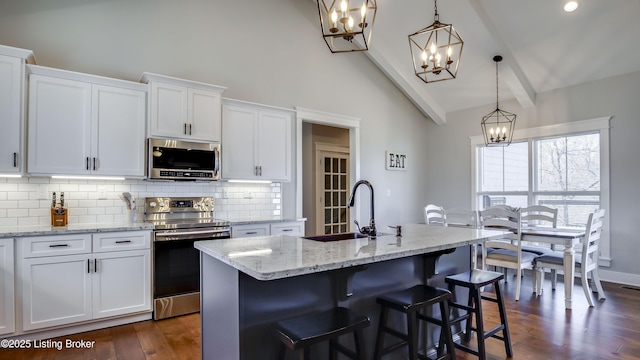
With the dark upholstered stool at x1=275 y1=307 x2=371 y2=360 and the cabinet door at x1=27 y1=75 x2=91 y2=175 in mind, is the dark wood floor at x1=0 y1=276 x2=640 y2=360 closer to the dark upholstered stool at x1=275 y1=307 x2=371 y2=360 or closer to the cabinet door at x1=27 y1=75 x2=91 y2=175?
the dark upholstered stool at x1=275 y1=307 x2=371 y2=360

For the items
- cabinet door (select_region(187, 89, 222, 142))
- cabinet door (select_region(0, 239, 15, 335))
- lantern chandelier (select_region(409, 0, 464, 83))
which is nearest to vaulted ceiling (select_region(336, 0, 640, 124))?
lantern chandelier (select_region(409, 0, 464, 83))

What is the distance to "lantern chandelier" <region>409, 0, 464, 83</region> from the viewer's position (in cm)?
294

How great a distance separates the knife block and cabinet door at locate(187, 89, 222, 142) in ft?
4.26

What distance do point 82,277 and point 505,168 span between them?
5.77m

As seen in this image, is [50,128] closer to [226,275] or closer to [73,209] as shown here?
[73,209]

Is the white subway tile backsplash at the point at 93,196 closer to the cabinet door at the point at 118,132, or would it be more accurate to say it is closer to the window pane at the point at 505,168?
the cabinet door at the point at 118,132

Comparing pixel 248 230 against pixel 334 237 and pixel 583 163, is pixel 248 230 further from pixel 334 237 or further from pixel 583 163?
pixel 583 163

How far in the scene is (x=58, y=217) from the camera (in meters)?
3.15

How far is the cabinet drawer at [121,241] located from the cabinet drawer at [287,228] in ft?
4.42

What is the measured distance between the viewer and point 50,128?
2.99 m

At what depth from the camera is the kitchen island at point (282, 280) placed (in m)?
1.57

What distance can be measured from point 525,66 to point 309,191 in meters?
3.77

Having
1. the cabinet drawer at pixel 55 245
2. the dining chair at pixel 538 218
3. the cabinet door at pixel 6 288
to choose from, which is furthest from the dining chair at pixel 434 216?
the cabinet door at pixel 6 288

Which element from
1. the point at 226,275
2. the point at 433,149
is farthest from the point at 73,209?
the point at 433,149
